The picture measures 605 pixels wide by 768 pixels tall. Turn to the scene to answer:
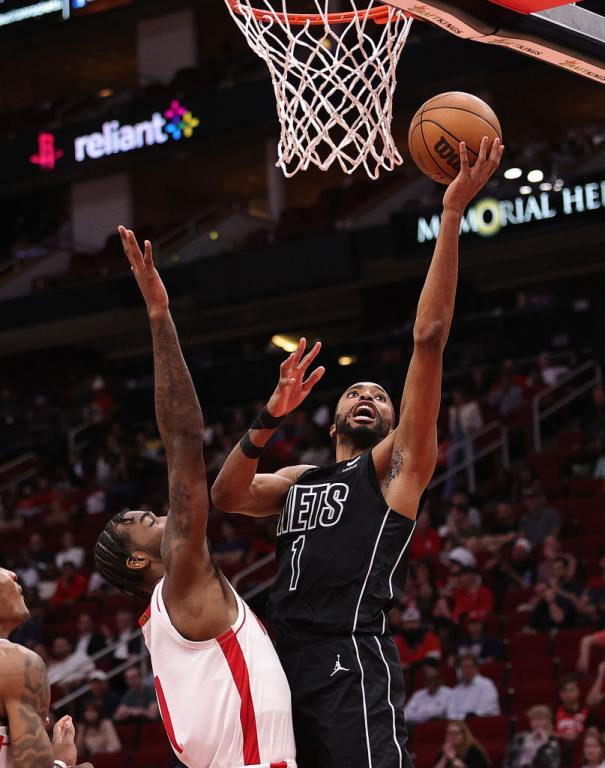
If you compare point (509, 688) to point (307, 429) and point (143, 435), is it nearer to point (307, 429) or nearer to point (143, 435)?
point (307, 429)

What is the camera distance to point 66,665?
12.7 meters

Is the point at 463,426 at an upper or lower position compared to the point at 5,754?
upper

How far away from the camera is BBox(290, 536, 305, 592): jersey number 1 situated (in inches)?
157

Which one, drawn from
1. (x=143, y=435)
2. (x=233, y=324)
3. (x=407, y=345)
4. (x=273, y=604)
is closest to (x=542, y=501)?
(x=407, y=345)

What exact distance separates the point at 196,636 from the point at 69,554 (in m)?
11.5

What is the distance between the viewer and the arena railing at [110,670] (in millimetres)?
11734

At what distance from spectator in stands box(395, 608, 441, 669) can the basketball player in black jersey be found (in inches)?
258

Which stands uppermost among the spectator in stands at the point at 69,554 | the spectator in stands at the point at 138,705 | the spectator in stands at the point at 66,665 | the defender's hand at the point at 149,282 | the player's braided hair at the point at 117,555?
the defender's hand at the point at 149,282

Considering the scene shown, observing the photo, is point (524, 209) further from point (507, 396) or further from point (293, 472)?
point (293, 472)

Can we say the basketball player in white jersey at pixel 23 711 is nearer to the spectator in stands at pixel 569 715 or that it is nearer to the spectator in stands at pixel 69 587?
the spectator in stands at pixel 569 715

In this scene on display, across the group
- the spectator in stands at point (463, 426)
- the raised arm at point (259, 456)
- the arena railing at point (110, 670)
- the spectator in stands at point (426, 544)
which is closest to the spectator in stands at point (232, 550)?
the arena railing at point (110, 670)

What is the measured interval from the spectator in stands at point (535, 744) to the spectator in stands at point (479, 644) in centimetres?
98

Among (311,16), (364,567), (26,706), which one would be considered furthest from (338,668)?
(311,16)

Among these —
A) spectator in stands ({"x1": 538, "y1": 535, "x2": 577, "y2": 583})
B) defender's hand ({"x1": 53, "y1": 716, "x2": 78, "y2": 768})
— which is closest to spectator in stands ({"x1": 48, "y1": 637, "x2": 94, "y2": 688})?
spectator in stands ({"x1": 538, "y1": 535, "x2": 577, "y2": 583})
